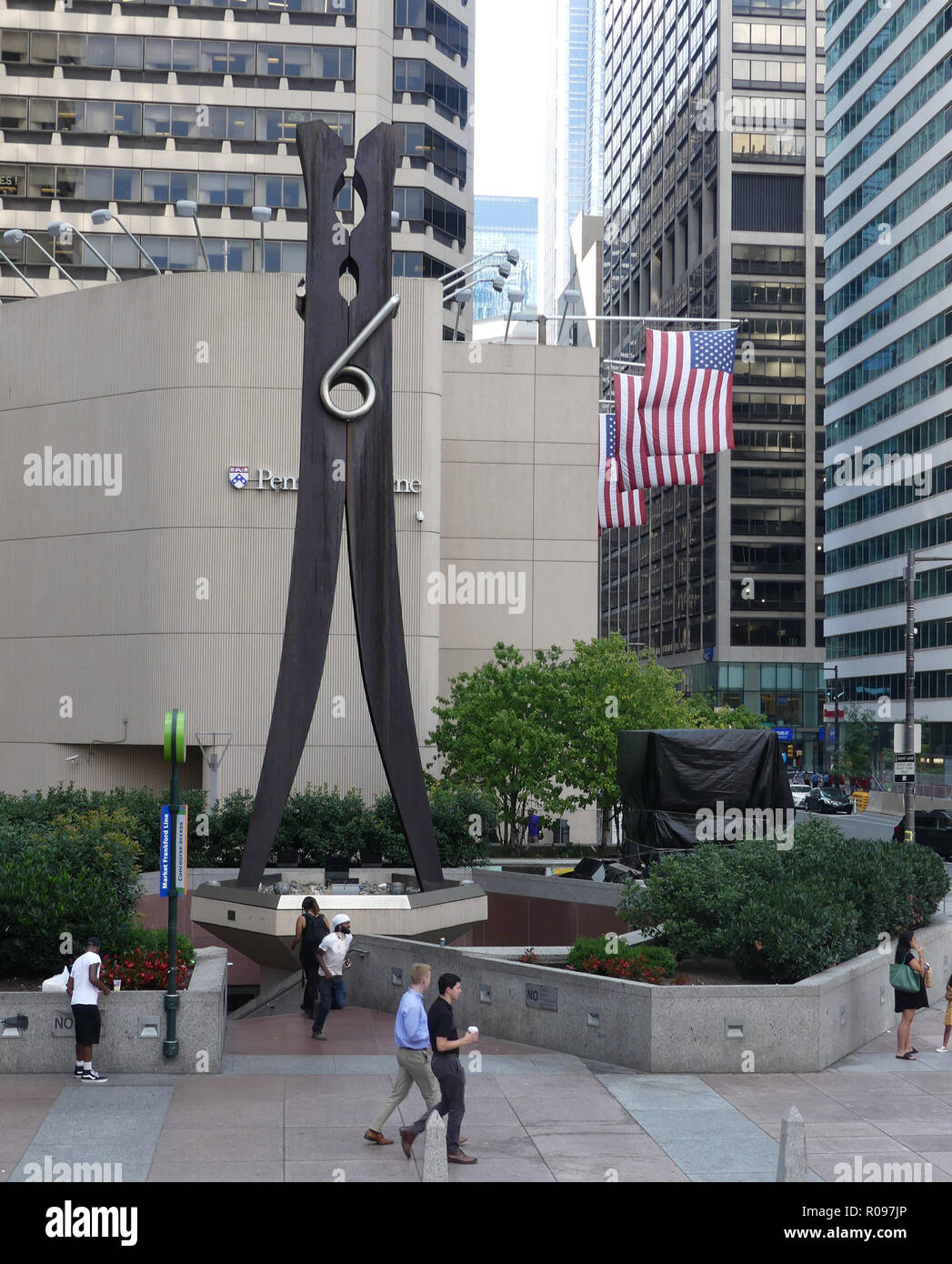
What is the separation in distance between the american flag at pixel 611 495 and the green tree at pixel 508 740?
8.60 metres

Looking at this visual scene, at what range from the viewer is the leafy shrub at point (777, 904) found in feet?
55.0

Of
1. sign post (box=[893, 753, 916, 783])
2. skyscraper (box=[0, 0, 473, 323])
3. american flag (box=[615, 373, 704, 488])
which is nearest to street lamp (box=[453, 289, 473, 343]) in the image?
skyscraper (box=[0, 0, 473, 323])

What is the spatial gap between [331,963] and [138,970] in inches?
120

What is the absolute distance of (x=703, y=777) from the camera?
2747cm

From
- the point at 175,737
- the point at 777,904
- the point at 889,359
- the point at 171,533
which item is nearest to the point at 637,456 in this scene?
the point at 171,533

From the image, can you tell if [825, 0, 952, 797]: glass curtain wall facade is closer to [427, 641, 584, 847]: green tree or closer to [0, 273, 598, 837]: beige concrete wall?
[427, 641, 584, 847]: green tree

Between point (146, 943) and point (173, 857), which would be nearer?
point (173, 857)

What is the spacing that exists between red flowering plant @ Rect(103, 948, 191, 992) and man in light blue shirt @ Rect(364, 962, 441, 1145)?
4335 millimetres

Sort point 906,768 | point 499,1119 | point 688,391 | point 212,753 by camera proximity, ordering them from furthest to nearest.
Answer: point 212,753 → point 906,768 → point 688,391 → point 499,1119

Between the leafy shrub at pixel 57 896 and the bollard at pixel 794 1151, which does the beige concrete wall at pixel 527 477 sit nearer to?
the leafy shrub at pixel 57 896

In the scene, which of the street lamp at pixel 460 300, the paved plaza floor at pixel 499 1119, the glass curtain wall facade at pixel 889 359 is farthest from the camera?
the glass curtain wall facade at pixel 889 359

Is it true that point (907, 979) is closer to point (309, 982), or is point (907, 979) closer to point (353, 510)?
point (309, 982)

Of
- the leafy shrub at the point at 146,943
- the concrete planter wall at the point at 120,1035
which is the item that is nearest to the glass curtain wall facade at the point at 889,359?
the leafy shrub at the point at 146,943
